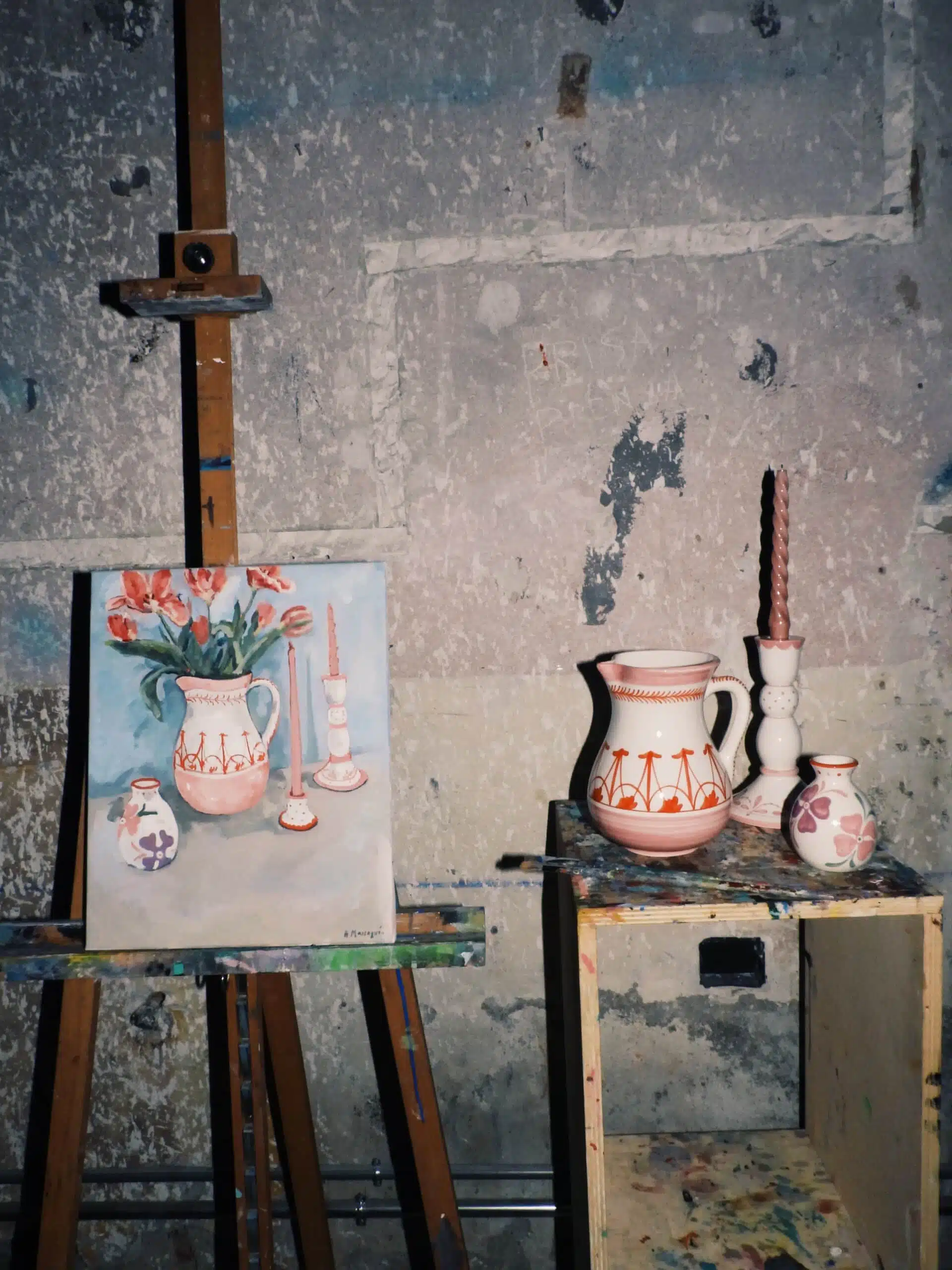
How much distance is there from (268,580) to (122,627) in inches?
7.7

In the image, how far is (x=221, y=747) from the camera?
→ 1114 millimetres

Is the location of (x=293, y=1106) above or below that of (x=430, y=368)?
below

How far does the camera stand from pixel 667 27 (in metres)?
1.29

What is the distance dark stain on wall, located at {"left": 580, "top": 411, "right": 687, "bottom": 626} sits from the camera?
1347 millimetres

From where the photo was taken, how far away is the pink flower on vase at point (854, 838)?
1.09 m

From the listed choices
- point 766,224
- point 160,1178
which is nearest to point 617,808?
point 766,224

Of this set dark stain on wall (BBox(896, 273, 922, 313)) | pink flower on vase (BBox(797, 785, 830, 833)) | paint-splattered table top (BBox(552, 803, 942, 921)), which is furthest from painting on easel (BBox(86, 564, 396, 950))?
dark stain on wall (BBox(896, 273, 922, 313))

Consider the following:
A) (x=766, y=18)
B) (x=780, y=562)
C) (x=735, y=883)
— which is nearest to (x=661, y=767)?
(x=735, y=883)

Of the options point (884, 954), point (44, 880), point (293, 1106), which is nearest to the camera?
point (884, 954)

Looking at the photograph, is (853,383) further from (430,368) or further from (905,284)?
(430,368)

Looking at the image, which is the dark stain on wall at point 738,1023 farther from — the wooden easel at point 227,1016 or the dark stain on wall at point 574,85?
the dark stain on wall at point 574,85

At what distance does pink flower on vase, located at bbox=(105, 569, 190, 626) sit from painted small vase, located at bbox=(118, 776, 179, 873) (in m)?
0.21

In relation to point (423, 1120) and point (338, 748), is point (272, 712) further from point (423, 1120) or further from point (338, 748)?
point (423, 1120)

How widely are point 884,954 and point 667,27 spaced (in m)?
1.29
